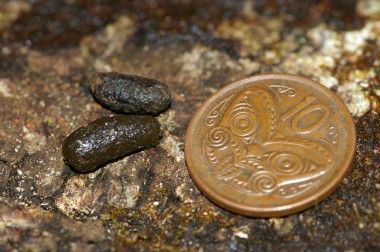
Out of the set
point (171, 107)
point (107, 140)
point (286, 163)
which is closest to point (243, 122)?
point (286, 163)

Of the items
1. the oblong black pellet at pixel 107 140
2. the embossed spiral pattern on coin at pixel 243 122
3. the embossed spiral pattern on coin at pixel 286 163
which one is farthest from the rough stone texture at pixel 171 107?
the embossed spiral pattern on coin at pixel 243 122

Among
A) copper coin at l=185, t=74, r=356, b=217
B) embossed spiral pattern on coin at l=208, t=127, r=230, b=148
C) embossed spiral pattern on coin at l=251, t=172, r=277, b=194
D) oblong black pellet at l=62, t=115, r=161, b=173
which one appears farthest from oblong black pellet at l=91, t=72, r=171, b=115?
embossed spiral pattern on coin at l=251, t=172, r=277, b=194

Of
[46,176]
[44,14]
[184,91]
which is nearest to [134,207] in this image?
[46,176]

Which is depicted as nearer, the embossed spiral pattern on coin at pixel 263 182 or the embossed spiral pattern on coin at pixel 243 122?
the embossed spiral pattern on coin at pixel 263 182

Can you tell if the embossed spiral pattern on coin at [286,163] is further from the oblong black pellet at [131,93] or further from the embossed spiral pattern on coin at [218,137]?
the oblong black pellet at [131,93]

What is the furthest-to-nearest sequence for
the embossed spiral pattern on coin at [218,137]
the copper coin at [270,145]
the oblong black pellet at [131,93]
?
the oblong black pellet at [131,93]
the embossed spiral pattern on coin at [218,137]
the copper coin at [270,145]

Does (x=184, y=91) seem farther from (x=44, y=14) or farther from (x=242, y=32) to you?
(x=44, y=14)
